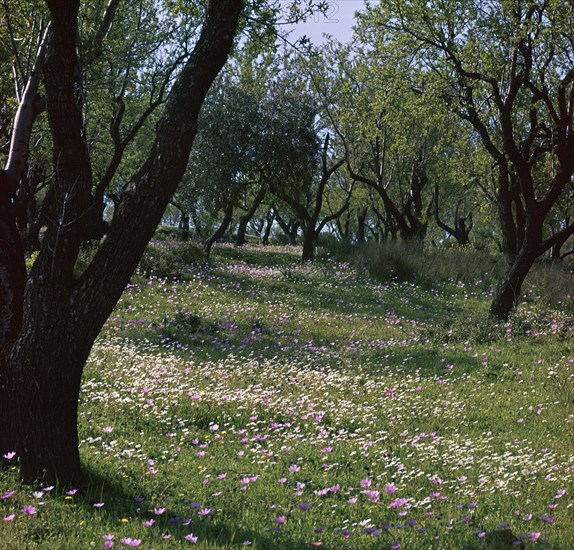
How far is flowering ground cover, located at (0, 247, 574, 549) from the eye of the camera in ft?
15.1

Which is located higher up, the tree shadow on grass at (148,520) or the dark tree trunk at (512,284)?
the dark tree trunk at (512,284)

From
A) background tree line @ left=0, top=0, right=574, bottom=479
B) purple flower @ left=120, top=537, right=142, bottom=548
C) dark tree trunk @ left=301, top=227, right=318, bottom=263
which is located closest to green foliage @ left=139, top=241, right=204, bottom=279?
background tree line @ left=0, top=0, right=574, bottom=479

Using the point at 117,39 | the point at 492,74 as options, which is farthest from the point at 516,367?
the point at 117,39

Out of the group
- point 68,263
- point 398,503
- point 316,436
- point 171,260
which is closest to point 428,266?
point 171,260

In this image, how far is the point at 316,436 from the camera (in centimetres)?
734

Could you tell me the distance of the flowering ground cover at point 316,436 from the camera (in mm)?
4602

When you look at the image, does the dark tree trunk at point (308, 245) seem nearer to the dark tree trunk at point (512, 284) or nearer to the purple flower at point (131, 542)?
the dark tree trunk at point (512, 284)

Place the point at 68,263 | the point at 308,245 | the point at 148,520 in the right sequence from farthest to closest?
the point at 308,245 < the point at 68,263 < the point at 148,520

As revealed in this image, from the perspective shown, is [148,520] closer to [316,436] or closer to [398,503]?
[398,503]

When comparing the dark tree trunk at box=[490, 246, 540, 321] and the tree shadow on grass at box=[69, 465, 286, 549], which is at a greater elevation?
the dark tree trunk at box=[490, 246, 540, 321]

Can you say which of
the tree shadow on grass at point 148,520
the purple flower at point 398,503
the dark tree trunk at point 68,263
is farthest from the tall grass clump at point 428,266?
the tree shadow on grass at point 148,520

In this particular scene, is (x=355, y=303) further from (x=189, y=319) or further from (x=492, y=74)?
(x=492, y=74)

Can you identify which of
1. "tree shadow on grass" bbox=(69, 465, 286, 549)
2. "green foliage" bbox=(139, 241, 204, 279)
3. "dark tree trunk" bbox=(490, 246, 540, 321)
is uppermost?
"dark tree trunk" bbox=(490, 246, 540, 321)

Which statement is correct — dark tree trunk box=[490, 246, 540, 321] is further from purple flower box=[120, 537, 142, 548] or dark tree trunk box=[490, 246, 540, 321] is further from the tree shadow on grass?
purple flower box=[120, 537, 142, 548]
